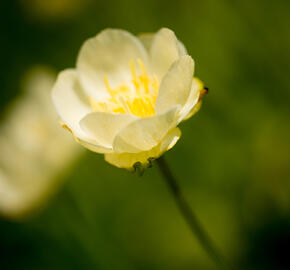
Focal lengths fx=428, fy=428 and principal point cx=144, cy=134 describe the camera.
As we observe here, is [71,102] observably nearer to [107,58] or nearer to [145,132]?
[107,58]

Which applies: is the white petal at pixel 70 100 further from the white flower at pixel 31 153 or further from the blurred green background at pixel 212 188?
the blurred green background at pixel 212 188

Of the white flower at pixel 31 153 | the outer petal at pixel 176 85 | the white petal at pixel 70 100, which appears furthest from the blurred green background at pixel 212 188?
the outer petal at pixel 176 85

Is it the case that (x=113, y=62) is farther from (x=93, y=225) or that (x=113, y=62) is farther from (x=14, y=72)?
(x=14, y=72)

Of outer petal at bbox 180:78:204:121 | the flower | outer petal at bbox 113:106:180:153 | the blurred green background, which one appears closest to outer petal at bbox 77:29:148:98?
the flower

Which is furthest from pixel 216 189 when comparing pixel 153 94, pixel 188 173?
pixel 153 94

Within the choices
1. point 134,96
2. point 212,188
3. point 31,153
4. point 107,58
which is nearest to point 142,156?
point 134,96

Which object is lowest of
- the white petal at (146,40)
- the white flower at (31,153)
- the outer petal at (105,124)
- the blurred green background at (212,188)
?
the blurred green background at (212,188)
